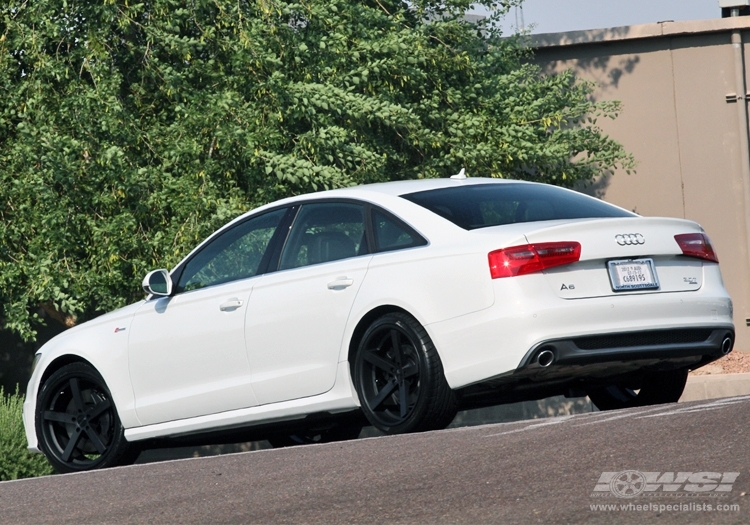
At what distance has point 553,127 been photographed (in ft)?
49.3

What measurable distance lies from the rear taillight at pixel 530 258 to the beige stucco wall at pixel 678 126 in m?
10.4

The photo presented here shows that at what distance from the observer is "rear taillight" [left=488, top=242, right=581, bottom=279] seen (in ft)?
20.7

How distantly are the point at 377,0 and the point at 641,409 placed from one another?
7.51m

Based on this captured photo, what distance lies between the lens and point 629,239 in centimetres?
659

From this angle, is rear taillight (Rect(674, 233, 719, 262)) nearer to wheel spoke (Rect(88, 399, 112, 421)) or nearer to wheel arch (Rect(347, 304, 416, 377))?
wheel arch (Rect(347, 304, 416, 377))

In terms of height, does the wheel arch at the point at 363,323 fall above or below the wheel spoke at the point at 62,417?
above

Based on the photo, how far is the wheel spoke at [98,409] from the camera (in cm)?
824

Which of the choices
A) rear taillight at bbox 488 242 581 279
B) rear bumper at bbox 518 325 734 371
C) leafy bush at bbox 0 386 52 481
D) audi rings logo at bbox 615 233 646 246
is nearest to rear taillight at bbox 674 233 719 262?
audi rings logo at bbox 615 233 646 246

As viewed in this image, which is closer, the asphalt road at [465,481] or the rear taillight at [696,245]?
the asphalt road at [465,481]

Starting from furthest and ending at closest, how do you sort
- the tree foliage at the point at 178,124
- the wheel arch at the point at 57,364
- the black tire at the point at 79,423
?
the tree foliage at the point at 178,124 < the wheel arch at the point at 57,364 < the black tire at the point at 79,423

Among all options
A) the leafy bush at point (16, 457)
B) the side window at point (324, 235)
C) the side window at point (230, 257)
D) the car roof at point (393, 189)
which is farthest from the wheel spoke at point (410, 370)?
the leafy bush at point (16, 457)

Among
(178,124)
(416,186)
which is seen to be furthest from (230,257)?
(178,124)

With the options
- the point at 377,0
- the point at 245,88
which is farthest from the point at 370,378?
the point at 377,0

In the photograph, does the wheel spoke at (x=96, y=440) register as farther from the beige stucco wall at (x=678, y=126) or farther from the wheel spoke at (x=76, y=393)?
the beige stucco wall at (x=678, y=126)
